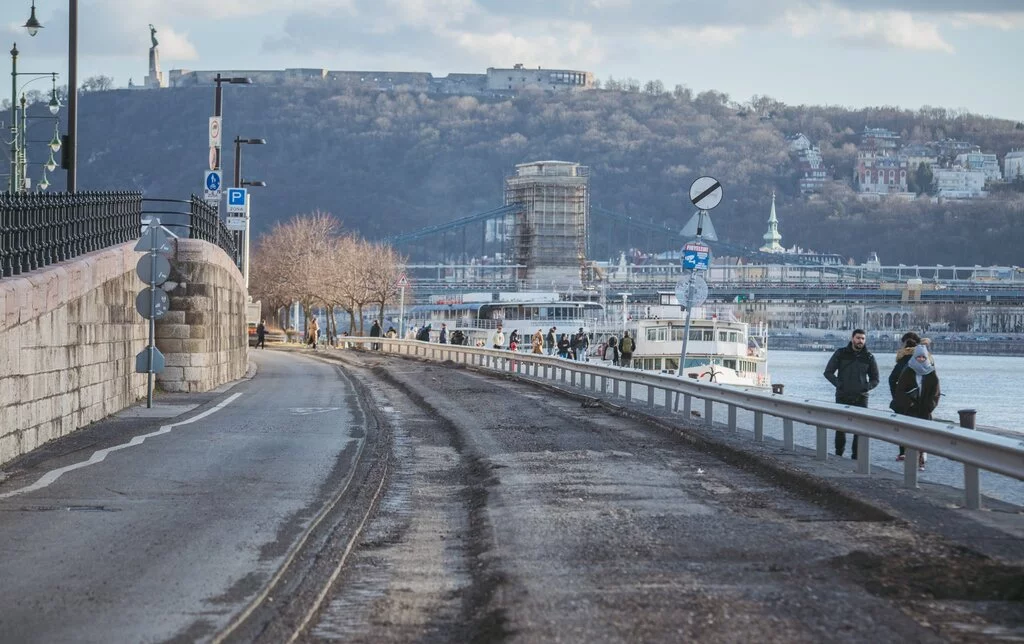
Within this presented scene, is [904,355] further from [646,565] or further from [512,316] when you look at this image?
[512,316]

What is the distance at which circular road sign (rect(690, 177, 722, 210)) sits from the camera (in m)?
23.8

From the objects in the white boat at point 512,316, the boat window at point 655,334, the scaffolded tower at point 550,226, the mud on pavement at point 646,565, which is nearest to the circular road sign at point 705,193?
the mud on pavement at point 646,565

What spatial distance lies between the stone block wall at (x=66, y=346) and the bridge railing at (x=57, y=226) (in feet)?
0.85

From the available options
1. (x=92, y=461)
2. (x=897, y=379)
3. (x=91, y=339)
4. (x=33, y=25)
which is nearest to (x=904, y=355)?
(x=897, y=379)

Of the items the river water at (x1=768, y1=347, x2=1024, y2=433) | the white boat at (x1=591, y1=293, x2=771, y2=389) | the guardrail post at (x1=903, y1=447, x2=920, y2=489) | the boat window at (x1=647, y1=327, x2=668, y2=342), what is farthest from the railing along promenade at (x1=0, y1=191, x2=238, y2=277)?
the boat window at (x1=647, y1=327, x2=668, y2=342)

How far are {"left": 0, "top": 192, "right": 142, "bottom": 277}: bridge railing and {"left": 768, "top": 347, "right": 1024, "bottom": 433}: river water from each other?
27.9 metres

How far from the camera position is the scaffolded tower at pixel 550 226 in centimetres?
17738

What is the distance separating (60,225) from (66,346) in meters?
2.16

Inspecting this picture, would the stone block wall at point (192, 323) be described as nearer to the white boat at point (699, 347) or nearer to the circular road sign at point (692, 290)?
the circular road sign at point (692, 290)

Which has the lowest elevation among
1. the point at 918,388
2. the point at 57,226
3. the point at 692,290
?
the point at 918,388

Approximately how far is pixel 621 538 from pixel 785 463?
17.5 ft

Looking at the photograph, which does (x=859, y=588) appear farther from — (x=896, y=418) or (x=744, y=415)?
(x=744, y=415)

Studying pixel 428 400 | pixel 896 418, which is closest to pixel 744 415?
pixel 428 400

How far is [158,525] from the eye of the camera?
464 inches
